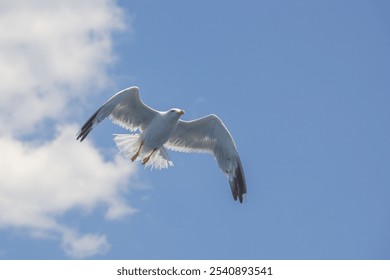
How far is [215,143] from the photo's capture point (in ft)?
57.2

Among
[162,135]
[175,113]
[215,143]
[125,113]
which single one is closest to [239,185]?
[215,143]

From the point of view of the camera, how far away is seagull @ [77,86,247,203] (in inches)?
650

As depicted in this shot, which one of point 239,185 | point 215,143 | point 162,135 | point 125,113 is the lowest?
point 239,185

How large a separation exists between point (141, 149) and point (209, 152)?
1526 millimetres

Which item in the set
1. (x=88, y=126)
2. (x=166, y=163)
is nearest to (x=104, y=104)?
(x=88, y=126)

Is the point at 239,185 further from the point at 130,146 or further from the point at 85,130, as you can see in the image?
the point at 85,130

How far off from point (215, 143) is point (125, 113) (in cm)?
204

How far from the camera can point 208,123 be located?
17156 millimetres

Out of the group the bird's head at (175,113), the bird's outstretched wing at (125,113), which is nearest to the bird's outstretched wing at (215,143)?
the bird's head at (175,113)

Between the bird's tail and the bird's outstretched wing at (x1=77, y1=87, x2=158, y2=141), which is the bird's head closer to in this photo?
the bird's outstretched wing at (x1=77, y1=87, x2=158, y2=141)
